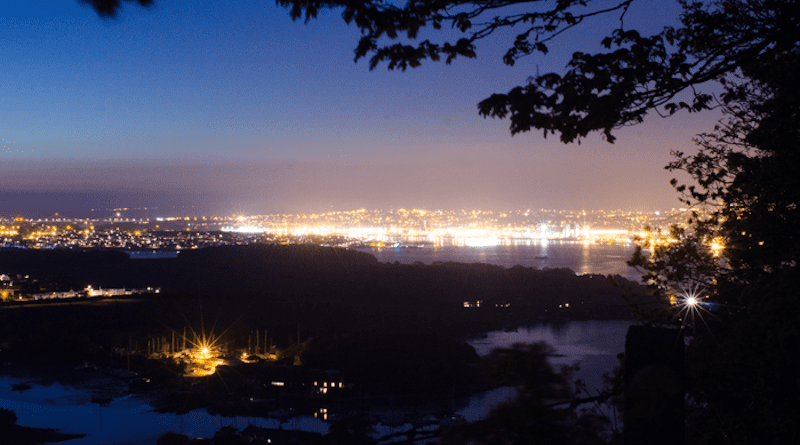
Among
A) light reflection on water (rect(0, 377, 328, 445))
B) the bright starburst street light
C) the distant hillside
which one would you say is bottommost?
light reflection on water (rect(0, 377, 328, 445))

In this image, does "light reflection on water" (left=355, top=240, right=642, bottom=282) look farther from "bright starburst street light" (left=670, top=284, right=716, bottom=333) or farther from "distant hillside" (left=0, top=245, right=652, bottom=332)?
"bright starburst street light" (left=670, top=284, right=716, bottom=333)

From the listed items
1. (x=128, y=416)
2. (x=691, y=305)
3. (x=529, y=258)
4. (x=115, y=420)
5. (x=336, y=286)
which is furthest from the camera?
(x=529, y=258)

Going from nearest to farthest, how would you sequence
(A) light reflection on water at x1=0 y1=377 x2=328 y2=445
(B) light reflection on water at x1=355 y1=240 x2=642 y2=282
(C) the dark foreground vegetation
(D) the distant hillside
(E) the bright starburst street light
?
(E) the bright starburst street light → (A) light reflection on water at x1=0 y1=377 x2=328 y2=445 → (C) the dark foreground vegetation → (D) the distant hillside → (B) light reflection on water at x1=355 y1=240 x2=642 y2=282

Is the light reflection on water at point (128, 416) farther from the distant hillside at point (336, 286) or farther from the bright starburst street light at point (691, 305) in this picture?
the distant hillside at point (336, 286)

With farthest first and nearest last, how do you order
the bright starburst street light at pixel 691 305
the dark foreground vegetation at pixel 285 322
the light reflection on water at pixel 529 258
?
the light reflection on water at pixel 529 258
the dark foreground vegetation at pixel 285 322
the bright starburst street light at pixel 691 305

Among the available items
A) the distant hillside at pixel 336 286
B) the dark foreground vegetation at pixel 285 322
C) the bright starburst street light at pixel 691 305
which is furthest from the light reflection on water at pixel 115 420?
the distant hillside at pixel 336 286

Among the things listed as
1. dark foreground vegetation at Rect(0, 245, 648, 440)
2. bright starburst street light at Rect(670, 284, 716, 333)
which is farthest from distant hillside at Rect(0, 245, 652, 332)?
bright starburst street light at Rect(670, 284, 716, 333)

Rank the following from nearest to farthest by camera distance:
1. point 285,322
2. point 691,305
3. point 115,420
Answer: point 691,305, point 115,420, point 285,322

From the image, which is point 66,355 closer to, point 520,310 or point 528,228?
point 520,310

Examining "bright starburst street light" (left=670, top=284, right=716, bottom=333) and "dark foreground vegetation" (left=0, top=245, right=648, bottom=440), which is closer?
"bright starburst street light" (left=670, top=284, right=716, bottom=333)

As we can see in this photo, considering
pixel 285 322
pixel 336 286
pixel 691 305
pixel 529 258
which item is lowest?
pixel 285 322

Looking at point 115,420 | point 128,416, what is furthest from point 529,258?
point 115,420

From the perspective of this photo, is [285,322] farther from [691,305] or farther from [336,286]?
[691,305]
